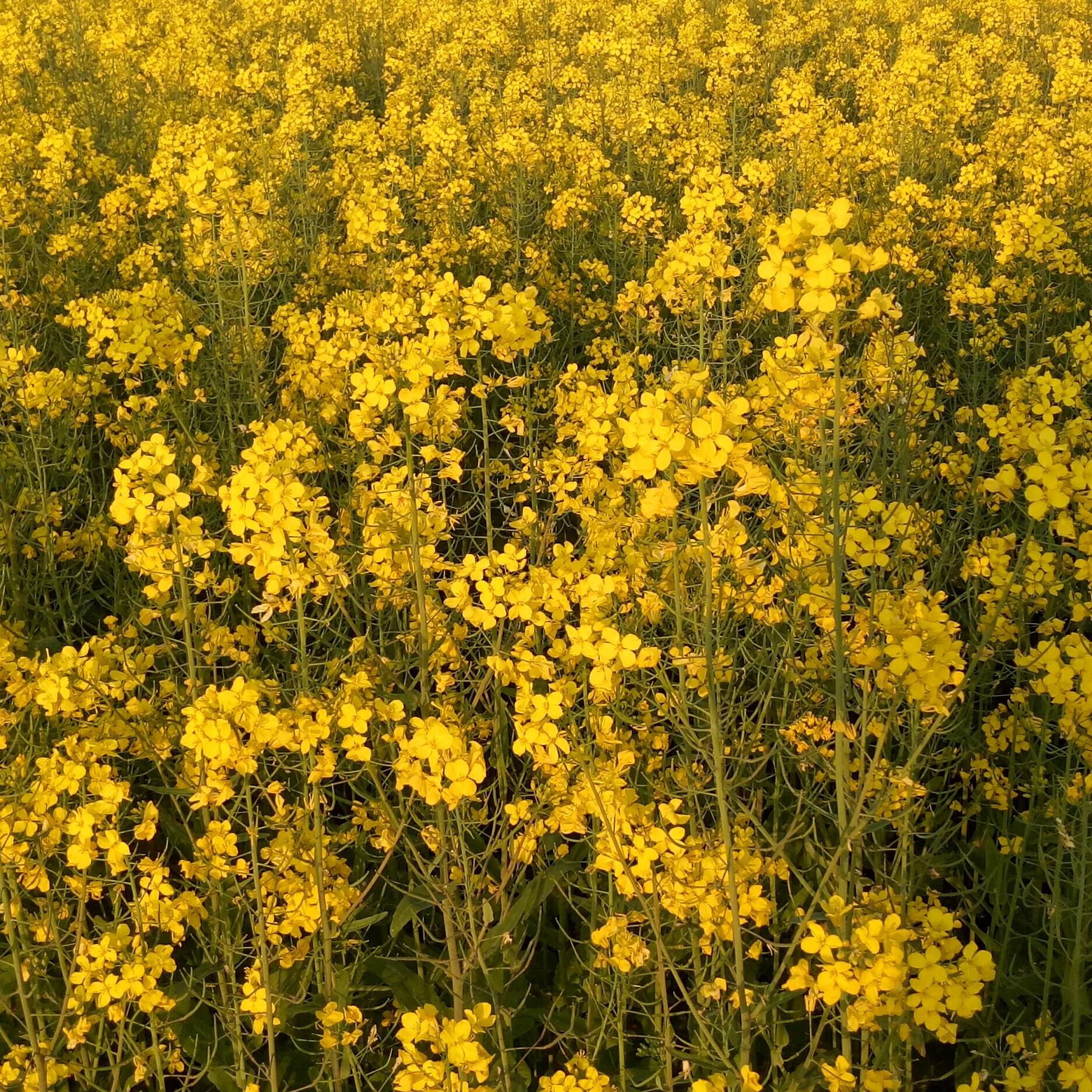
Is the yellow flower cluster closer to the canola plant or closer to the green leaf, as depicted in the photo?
the canola plant

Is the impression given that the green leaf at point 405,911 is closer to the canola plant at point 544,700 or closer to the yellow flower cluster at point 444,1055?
the canola plant at point 544,700

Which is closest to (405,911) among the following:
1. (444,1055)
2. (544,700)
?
(444,1055)

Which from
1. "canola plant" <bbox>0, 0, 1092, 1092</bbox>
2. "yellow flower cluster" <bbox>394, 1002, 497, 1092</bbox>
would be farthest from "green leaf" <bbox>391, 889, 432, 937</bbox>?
"yellow flower cluster" <bbox>394, 1002, 497, 1092</bbox>

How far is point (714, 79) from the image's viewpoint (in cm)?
928

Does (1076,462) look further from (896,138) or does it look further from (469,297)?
(896,138)

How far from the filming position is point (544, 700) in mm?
2010

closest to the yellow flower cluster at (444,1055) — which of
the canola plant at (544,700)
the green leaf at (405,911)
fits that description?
the canola plant at (544,700)

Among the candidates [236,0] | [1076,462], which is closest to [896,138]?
[1076,462]

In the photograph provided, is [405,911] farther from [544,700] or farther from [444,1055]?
[544,700]

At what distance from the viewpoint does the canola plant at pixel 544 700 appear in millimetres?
1983

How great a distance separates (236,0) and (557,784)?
44.0 feet

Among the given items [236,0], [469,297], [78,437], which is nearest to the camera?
[469,297]

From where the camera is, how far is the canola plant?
6.51 ft

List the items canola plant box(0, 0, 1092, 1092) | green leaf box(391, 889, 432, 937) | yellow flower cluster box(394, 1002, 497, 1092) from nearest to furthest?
yellow flower cluster box(394, 1002, 497, 1092), canola plant box(0, 0, 1092, 1092), green leaf box(391, 889, 432, 937)
